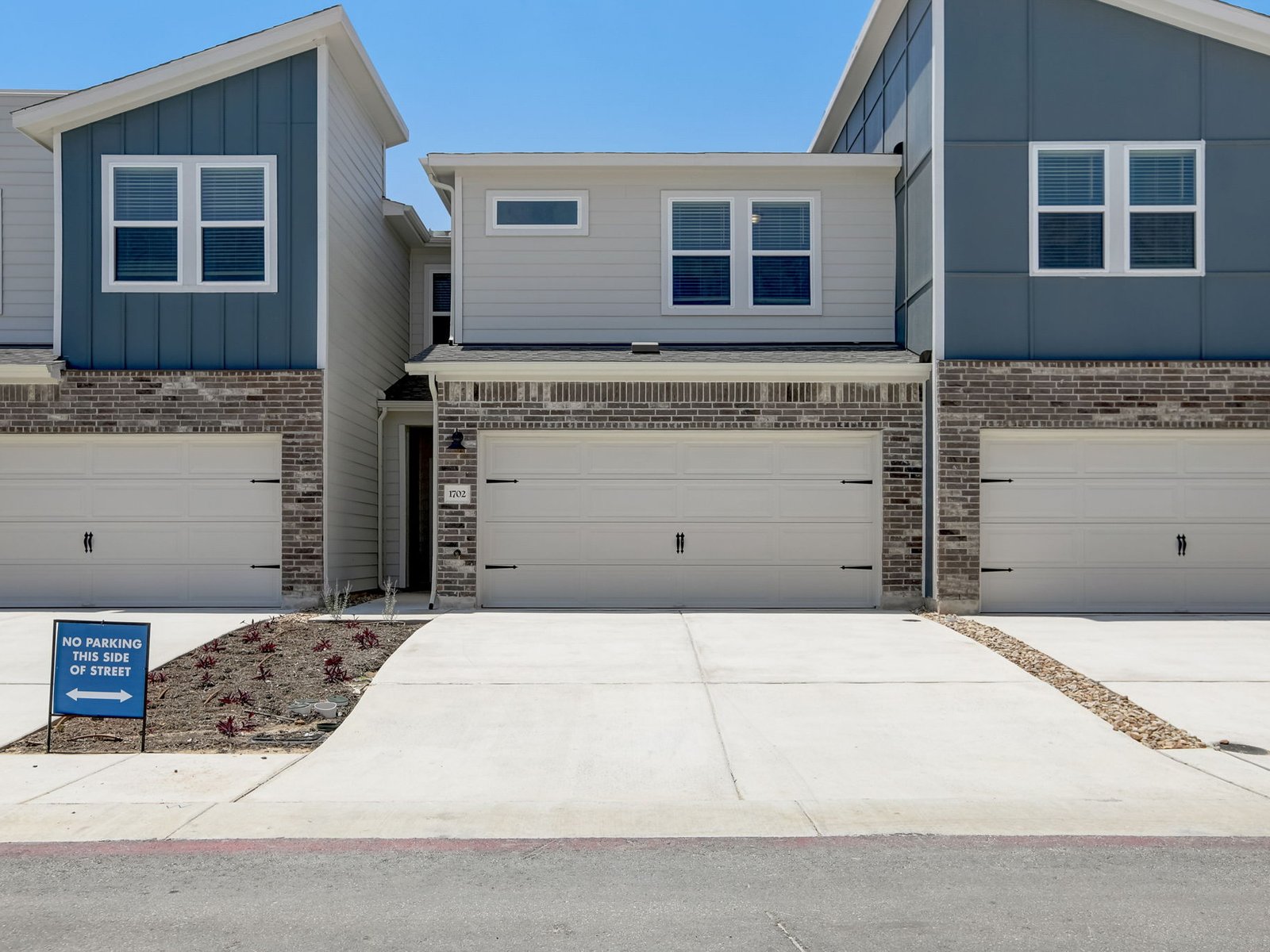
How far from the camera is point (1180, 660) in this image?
34.9ft

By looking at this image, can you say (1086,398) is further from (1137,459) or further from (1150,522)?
(1150,522)

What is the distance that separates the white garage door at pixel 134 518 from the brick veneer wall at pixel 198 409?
0.67 ft

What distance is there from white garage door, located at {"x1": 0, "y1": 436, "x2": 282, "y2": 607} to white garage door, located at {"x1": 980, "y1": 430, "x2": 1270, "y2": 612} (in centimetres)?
942

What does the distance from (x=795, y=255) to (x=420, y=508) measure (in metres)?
7.44

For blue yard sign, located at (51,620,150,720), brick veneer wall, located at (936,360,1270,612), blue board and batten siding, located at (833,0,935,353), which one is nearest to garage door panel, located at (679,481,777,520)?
brick veneer wall, located at (936,360,1270,612)

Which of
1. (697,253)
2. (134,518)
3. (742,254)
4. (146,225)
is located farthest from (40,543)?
(742,254)

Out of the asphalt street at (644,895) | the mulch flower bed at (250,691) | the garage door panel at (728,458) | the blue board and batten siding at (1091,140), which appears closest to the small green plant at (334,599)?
the mulch flower bed at (250,691)

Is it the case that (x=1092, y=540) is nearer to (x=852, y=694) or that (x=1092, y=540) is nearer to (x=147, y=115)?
(x=852, y=694)

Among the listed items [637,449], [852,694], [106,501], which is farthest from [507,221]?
[852,694]

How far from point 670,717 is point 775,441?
20.6 ft

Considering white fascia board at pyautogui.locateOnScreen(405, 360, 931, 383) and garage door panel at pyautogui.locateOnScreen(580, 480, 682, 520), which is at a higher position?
white fascia board at pyautogui.locateOnScreen(405, 360, 931, 383)

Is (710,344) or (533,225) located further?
(533,225)

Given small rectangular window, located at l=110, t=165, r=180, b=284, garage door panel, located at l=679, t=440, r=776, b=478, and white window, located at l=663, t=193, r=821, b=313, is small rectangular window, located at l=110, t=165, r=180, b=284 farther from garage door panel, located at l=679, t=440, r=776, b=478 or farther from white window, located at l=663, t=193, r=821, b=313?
garage door panel, located at l=679, t=440, r=776, b=478

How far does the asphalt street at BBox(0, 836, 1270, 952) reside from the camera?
4551mm
